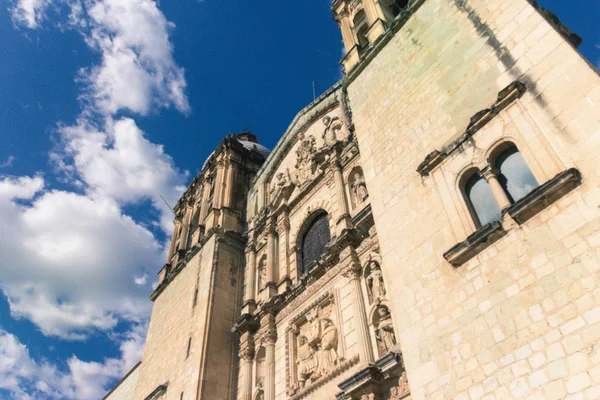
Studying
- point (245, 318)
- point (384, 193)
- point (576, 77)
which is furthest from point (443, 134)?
point (245, 318)

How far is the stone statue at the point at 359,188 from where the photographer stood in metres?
12.5

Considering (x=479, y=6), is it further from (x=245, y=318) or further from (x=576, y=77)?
(x=245, y=318)

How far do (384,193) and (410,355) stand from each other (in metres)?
3.22

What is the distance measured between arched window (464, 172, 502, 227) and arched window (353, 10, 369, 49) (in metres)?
8.03

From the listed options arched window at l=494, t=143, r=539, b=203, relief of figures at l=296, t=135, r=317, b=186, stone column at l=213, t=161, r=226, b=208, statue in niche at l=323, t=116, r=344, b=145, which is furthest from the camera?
stone column at l=213, t=161, r=226, b=208

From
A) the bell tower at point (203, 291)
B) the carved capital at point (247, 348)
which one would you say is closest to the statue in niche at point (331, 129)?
the bell tower at point (203, 291)

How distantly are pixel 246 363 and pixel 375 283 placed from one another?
5.09 m

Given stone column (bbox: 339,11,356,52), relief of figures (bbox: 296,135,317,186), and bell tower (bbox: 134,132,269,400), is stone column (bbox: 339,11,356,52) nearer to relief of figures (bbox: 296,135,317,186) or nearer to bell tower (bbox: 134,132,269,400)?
relief of figures (bbox: 296,135,317,186)

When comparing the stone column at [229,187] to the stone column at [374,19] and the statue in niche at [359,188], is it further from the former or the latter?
the stone column at [374,19]

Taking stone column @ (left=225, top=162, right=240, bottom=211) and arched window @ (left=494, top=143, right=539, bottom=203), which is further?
stone column @ (left=225, top=162, right=240, bottom=211)

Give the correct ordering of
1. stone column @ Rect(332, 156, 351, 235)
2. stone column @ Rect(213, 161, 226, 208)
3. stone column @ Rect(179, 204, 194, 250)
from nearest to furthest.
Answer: stone column @ Rect(332, 156, 351, 235)
stone column @ Rect(213, 161, 226, 208)
stone column @ Rect(179, 204, 194, 250)

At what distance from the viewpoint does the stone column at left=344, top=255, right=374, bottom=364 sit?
369 inches

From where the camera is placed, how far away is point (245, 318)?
13.8 metres

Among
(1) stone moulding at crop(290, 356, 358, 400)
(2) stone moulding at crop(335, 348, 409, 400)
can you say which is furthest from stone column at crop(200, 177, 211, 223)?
(2) stone moulding at crop(335, 348, 409, 400)
